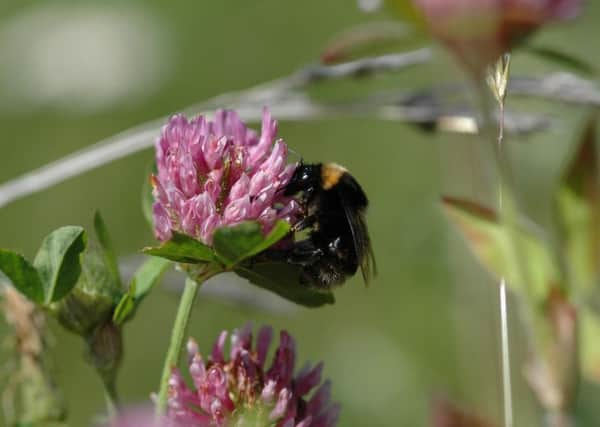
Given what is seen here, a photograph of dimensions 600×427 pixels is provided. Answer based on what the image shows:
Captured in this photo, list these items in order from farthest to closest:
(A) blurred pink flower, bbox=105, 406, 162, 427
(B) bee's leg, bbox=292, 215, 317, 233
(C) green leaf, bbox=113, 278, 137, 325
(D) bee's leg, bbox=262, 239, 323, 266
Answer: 1. (B) bee's leg, bbox=292, 215, 317, 233
2. (D) bee's leg, bbox=262, 239, 323, 266
3. (C) green leaf, bbox=113, 278, 137, 325
4. (A) blurred pink flower, bbox=105, 406, 162, 427

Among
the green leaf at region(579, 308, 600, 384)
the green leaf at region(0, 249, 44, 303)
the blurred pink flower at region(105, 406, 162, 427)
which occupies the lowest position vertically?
the green leaf at region(579, 308, 600, 384)

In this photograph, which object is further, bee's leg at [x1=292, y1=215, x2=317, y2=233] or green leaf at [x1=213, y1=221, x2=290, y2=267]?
bee's leg at [x1=292, y1=215, x2=317, y2=233]

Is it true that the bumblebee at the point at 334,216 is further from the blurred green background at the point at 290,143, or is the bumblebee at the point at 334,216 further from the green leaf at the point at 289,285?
the blurred green background at the point at 290,143

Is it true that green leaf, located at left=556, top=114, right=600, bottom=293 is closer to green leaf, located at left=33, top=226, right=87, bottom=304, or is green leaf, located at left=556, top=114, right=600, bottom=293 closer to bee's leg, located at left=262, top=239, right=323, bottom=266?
bee's leg, located at left=262, top=239, right=323, bottom=266

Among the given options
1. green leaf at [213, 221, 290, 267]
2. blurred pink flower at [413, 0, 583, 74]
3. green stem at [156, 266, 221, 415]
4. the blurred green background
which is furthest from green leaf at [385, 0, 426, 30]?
the blurred green background

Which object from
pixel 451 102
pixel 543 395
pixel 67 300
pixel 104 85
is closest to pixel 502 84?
pixel 543 395

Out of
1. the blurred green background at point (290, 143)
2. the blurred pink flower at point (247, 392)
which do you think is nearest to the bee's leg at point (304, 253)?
the blurred pink flower at point (247, 392)
